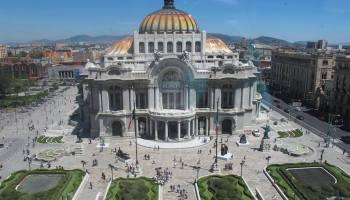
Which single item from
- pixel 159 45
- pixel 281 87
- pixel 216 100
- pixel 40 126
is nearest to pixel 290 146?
pixel 216 100

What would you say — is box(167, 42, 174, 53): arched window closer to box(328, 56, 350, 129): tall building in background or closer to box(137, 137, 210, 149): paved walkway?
box(137, 137, 210, 149): paved walkway

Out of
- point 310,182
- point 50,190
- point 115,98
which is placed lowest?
point 310,182

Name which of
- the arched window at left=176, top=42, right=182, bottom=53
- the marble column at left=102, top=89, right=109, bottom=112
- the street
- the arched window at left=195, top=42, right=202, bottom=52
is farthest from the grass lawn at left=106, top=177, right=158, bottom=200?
the street

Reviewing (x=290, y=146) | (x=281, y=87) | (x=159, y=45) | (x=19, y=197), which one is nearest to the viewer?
(x=19, y=197)

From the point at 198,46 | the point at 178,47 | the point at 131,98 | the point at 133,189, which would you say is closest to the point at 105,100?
the point at 131,98

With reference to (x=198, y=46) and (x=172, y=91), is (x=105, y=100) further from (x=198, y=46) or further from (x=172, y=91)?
(x=198, y=46)

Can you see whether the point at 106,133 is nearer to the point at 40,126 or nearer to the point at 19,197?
Result: the point at 40,126
